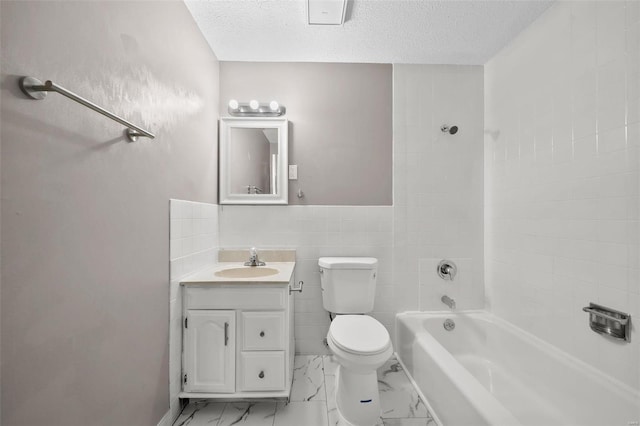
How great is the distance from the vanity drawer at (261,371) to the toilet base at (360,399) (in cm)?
37

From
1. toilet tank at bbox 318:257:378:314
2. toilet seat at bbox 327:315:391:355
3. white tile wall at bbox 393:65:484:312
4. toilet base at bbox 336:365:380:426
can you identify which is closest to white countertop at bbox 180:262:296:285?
toilet tank at bbox 318:257:378:314

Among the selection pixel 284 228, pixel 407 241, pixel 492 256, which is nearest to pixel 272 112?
pixel 284 228

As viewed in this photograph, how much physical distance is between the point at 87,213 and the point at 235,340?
39.3 inches

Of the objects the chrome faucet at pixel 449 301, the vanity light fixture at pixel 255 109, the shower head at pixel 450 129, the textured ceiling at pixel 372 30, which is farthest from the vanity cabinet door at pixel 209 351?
the shower head at pixel 450 129

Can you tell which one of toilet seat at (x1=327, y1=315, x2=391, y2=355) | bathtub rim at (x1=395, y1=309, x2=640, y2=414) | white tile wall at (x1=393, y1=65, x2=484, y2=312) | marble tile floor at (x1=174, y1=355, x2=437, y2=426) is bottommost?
marble tile floor at (x1=174, y1=355, x2=437, y2=426)

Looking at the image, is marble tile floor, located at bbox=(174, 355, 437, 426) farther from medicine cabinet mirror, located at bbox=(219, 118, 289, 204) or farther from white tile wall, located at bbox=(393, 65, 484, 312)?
medicine cabinet mirror, located at bbox=(219, 118, 289, 204)

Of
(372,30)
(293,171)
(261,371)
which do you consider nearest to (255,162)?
(293,171)

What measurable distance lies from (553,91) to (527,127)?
0.81 ft

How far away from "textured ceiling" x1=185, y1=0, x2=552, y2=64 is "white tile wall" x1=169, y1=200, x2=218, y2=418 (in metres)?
1.17

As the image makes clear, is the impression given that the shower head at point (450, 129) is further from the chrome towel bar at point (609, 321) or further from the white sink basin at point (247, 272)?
the white sink basin at point (247, 272)

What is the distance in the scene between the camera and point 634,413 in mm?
1144

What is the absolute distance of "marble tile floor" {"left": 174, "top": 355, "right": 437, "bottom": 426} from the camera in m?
1.51

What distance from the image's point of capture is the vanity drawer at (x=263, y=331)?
1.57m

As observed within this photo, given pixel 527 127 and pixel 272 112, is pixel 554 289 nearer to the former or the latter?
pixel 527 127
